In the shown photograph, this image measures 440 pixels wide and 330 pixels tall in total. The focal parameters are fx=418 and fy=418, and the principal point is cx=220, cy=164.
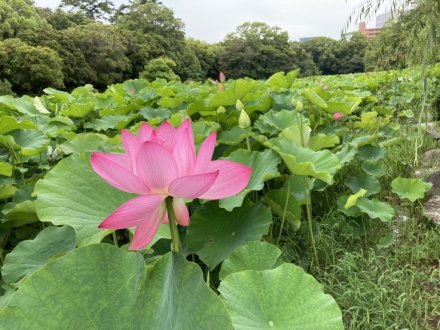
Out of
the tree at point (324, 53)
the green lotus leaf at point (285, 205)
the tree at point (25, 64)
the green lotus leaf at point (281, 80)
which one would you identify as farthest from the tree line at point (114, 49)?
the tree at point (324, 53)

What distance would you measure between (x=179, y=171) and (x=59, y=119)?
154 centimetres

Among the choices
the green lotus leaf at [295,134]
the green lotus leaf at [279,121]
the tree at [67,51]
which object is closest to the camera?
the green lotus leaf at [295,134]

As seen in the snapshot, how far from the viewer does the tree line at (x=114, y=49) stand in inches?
541

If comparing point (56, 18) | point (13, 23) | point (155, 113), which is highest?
point (56, 18)

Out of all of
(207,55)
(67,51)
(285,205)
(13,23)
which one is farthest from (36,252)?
(207,55)

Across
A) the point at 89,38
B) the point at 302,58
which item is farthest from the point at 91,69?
the point at 302,58

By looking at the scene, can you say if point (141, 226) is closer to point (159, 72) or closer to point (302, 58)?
point (159, 72)

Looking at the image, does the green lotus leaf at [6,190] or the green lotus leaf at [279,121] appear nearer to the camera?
the green lotus leaf at [6,190]

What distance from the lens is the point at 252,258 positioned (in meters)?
0.94

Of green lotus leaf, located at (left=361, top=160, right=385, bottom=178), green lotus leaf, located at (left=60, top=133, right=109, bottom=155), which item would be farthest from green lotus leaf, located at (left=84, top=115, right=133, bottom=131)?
green lotus leaf, located at (left=361, top=160, right=385, bottom=178)

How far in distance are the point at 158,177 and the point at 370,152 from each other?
69.1 inches

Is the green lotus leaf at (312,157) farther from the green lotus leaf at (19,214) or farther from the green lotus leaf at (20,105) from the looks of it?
the green lotus leaf at (20,105)

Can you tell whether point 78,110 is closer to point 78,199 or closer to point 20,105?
point 20,105

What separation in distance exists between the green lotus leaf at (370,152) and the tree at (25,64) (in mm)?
13462
